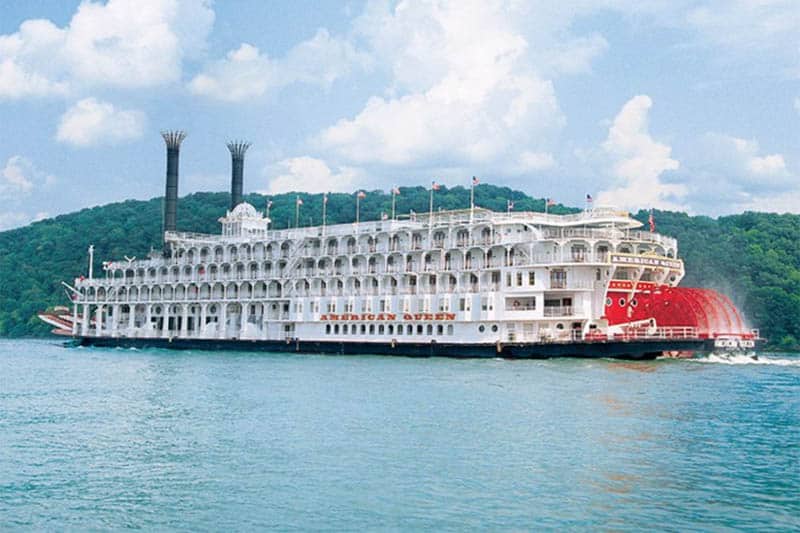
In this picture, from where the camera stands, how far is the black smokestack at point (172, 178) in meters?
87.1

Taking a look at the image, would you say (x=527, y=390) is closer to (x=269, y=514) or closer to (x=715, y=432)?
(x=715, y=432)

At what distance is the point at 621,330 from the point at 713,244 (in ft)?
156

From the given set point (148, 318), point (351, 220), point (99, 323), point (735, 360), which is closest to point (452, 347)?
point (735, 360)

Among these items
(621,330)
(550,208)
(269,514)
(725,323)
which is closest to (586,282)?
(621,330)

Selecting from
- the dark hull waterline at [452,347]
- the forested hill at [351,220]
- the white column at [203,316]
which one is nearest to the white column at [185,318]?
the white column at [203,316]

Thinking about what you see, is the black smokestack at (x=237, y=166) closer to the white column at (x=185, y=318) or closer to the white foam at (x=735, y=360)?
the white column at (x=185, y=318)

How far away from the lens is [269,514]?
1719 centimetres

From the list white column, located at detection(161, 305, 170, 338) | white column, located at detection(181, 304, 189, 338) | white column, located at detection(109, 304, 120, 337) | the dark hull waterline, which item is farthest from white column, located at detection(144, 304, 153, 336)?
white column, located at detection(181, 304, 189, 338)

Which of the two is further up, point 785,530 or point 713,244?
point 713,244

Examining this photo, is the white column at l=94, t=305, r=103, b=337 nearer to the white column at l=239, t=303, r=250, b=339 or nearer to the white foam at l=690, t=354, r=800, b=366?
the white column at l=239, t=303, r=250, b=339

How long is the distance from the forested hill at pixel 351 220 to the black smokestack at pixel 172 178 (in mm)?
16161

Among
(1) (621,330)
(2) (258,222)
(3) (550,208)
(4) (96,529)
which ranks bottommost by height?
(4) (96,529)

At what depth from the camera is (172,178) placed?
88.8m

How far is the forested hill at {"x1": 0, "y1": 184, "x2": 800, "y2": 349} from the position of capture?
86.4m
